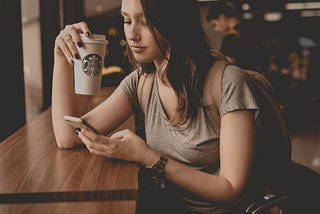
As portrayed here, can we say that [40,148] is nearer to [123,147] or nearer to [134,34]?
[123,147]

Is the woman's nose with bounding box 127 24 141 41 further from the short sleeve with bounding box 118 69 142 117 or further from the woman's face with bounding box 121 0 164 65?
the short sleeve with bounding box 118 69 142 117

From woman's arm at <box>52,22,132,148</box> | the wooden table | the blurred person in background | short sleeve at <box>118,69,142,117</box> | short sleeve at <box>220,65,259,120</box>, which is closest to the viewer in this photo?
the wooden table

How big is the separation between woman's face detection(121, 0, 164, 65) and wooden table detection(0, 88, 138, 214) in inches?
13.6

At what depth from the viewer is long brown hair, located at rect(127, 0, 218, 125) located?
137cm

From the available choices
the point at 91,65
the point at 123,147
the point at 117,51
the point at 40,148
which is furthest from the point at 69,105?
the point at 117,51

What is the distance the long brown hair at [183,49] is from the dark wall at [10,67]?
0.76 meters

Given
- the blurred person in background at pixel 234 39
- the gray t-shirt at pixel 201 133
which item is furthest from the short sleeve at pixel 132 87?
the blurred person in background at pixel 234 39

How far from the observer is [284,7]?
9242 millimetres

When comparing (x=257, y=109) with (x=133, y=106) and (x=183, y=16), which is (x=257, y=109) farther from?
(x=133, y=106)

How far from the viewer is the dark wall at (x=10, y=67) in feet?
6.08

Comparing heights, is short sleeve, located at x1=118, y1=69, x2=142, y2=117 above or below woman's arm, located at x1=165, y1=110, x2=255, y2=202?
above

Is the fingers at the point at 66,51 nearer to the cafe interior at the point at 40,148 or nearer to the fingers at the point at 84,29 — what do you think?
the fingers at the point at 84,29

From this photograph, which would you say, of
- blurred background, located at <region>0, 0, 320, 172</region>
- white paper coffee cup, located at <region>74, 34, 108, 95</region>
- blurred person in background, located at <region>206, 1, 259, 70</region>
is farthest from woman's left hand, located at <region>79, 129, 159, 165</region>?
blurred person in background, located at <region>206, 1, 259, 70</region>

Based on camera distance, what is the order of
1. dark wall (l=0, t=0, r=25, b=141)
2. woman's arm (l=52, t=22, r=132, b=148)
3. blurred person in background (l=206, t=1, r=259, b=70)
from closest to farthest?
1. woman's arm (l=52, t=22, r=132, b=148)
2. dark wall (l=0, t=0, r=25, b=141)
3. blurred person in background (l=206, t=1, r=259, b=70)
